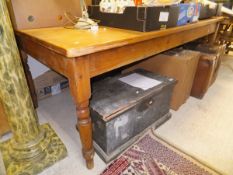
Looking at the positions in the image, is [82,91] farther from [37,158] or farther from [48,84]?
[48,84]

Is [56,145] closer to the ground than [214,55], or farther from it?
closer to the ground

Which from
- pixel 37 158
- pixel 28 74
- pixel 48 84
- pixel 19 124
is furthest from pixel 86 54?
pixel 48 84

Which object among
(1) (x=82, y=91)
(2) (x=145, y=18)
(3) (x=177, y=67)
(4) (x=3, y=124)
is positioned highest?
(2) (x=145, y=18)

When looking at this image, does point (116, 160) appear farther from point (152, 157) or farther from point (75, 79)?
point (75, 79)

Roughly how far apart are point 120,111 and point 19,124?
21.4 inches

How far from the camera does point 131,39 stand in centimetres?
80

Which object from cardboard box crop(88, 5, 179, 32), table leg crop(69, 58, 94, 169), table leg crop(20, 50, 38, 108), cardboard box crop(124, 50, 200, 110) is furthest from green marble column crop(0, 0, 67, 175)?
cardboard box crop(124, 50, 200, 110)

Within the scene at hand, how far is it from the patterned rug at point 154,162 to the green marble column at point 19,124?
366 mm

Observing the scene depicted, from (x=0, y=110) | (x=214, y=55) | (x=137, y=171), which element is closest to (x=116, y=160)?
(x=137, y=171)

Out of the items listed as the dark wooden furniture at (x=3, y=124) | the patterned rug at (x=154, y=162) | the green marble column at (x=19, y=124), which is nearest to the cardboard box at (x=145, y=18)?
the green marble column at (x=19, y=124)

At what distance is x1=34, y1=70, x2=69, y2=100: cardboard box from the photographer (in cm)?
157

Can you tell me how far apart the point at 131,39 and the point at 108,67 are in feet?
0.55

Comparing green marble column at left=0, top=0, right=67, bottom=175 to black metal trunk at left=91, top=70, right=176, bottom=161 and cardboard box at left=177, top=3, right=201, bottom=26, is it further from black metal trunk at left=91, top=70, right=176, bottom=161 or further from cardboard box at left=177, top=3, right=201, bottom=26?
cardboard box at left=177, top=3, right=201, bottom=26

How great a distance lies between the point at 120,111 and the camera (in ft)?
3.04
